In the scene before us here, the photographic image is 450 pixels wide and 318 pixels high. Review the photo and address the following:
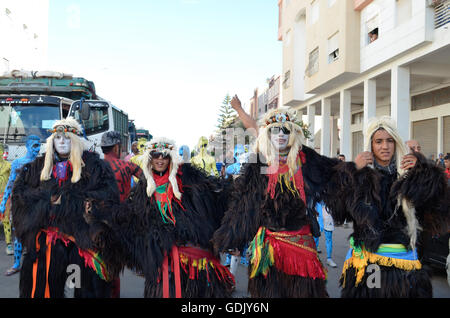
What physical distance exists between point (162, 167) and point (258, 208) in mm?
956

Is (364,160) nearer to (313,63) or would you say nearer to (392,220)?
(392,220)

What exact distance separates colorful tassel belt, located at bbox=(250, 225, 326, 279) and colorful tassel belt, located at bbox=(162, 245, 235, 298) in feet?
1.25

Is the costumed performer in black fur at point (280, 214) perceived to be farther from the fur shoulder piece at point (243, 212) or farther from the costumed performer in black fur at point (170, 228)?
the costumed performer in black fur at point (170, 228)

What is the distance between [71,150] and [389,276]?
2.92 meters

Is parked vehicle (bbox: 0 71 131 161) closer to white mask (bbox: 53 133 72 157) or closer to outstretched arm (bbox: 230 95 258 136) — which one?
white mask (bbox: 53 133 72 157)

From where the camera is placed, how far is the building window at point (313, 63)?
19766 millimetres

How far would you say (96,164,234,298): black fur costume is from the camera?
3.27 m

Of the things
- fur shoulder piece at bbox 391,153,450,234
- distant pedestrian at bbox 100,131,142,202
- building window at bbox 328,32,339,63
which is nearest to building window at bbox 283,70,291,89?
building window at bbox 328,32,339,63

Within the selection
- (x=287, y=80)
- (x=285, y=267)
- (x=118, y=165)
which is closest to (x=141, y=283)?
(x=118, y=165)

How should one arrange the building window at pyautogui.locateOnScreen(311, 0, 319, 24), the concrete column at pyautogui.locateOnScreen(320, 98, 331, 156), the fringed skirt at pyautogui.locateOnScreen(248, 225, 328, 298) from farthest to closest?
1. the concrete column at pyautogui.locateOnScreen(320, 98, 331, 156)
2. the building window at pyautogui.locateOnScreen(311, 0, 319, 24)
3. the fringed skirt at pyautogui.locateOnScreen(248, 225, 328, 298)

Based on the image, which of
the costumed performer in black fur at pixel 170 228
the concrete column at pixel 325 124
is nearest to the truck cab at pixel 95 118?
the costumed performer in black fur at pixel 170 228

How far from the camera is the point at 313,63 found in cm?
2017

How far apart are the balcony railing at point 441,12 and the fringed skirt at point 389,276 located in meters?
10.4

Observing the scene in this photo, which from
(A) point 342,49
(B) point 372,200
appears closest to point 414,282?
(B) point 372,200
